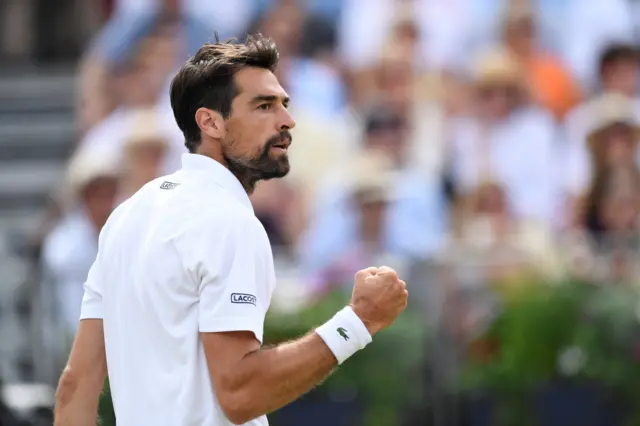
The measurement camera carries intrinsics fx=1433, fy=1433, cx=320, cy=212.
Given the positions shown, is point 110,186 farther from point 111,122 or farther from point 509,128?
point 509,128

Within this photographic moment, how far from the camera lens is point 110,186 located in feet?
27.3

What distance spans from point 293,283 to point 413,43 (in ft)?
9.44

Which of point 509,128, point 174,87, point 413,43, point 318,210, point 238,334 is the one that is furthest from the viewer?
point 413,43

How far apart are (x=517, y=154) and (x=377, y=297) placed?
613 cm

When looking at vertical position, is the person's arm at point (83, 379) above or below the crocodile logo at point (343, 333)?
below

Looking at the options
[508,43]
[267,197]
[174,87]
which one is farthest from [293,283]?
[174,87]

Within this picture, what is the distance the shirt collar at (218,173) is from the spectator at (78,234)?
4.02 metres

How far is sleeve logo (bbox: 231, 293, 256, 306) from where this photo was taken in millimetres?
3371

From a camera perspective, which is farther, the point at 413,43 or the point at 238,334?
the point at 413,43

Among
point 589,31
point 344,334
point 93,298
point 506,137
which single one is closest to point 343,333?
point 344,334

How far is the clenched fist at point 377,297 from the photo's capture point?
11.5 ft

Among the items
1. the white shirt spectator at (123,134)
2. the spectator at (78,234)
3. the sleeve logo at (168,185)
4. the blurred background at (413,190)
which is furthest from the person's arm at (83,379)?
the white shirt spectator at (123,134)

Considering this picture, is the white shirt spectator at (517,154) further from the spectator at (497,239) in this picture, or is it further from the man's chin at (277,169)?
the man's chin at (277,169)

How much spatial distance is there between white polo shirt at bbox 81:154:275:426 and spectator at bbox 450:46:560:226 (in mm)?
5837
